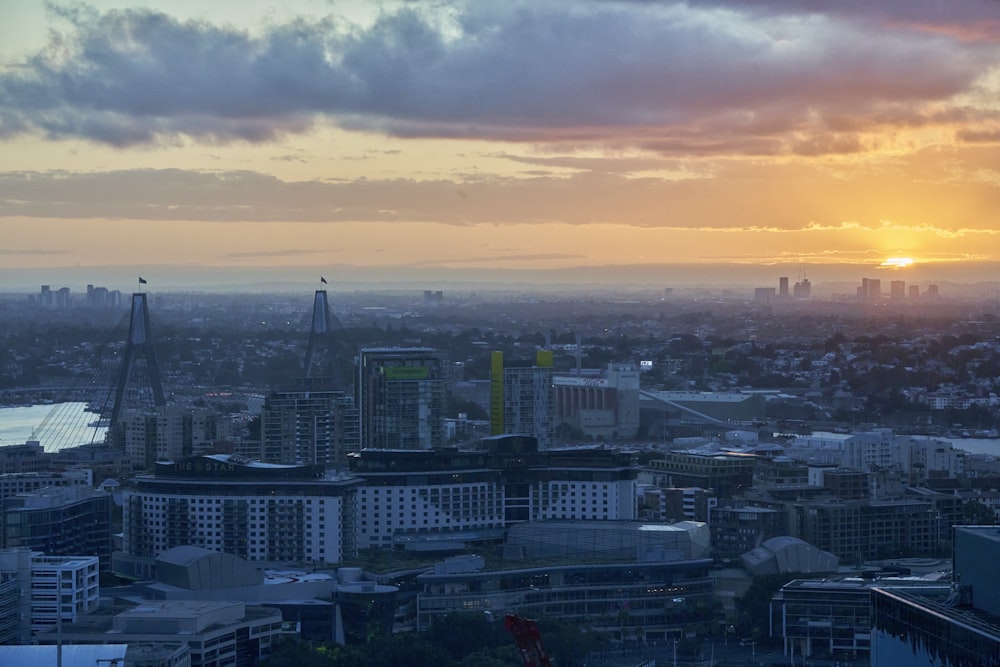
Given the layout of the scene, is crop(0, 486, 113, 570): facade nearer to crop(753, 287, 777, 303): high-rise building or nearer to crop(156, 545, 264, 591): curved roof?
crop(156, 545, 264, 591): curved roof

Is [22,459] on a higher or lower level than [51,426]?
higher

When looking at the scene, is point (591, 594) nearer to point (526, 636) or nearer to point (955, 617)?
point (526, 636)

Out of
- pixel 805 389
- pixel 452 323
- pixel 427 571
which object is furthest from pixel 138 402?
pixel 452 323

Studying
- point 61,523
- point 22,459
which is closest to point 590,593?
point 61,523

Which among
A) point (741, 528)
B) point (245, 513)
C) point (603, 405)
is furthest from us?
point (603, 405)

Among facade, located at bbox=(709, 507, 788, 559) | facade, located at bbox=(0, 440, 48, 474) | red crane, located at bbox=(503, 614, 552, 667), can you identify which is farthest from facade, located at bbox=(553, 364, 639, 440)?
red crane, located at bbox=(503, 614, 552, 667)

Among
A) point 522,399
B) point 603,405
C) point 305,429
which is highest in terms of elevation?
point 522,399

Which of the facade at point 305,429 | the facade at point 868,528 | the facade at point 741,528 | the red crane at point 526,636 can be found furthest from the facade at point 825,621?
the facade at point 305,429

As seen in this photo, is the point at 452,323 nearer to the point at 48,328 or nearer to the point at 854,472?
the point at 48,328
